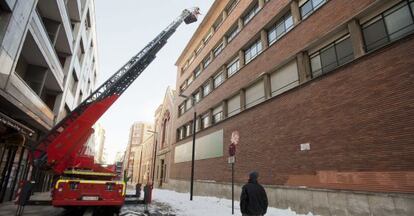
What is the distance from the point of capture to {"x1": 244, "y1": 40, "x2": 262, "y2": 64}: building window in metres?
16.8

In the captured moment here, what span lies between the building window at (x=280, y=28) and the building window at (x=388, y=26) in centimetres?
503

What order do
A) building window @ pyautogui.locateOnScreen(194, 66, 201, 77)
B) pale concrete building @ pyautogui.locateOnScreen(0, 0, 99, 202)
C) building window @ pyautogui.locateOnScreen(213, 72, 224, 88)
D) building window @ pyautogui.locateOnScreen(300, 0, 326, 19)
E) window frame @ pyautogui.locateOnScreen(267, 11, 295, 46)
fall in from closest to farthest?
pale concrete building @ pyautogui.locateOnScreen(0, 0, 99, 202), building window @ pyautogui.locateOnScreen(300, 0, 326, 19), window frame @ pyautogui.locateOnScreen(267, 11, 295, 46), building window @ pyautogui.locateOnScreen(213, 72, 224, 88), building window @ pyautogui.locateOnScreen(194, 66, 201, 77)

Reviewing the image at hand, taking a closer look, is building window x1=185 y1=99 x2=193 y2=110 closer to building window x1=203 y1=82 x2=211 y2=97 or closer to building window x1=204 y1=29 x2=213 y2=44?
building window x1=203 y1=82 x2=211 y2=97

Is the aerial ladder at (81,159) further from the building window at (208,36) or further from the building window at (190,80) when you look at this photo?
the building window at (190,80)

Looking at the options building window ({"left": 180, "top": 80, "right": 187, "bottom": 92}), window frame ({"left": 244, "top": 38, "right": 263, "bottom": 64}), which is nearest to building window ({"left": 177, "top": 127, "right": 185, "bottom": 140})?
building window ({"left": 180, "top": 80, "right": 187, "bottom": 92})

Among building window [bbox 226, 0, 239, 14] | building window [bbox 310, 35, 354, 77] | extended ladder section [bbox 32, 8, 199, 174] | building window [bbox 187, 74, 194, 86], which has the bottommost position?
extended ladder section [bbox 32, 8, 199, 174]

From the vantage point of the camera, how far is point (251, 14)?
62.4ft

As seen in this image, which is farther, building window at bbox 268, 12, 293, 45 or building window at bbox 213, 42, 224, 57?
building window at bbox 213, 42, 224, 57

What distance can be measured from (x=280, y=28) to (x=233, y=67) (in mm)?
6033

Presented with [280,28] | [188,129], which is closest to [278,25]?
[280,28]

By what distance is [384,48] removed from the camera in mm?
8117

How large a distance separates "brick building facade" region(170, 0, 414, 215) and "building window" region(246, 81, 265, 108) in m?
0.07

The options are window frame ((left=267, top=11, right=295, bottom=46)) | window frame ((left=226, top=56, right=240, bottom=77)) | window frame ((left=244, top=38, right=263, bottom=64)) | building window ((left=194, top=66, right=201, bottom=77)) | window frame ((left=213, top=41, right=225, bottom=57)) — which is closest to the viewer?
window frame ((left=267, top=11, right=295, bottom=46))

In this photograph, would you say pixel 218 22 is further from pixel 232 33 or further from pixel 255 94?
pixel 255 94
